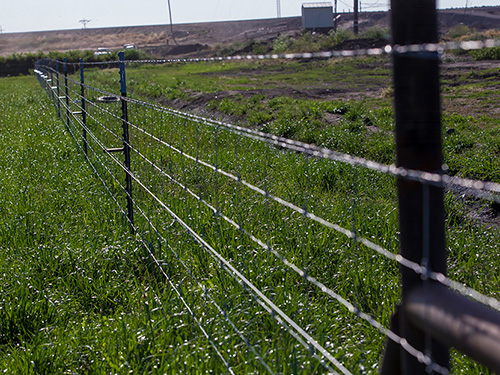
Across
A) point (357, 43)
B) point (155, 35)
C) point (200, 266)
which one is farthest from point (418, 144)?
point (155, 35)

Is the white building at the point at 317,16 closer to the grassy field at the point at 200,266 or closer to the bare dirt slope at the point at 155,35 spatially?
the bare dirt slope at the point at 155,35

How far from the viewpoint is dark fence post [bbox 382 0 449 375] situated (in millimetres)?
1535

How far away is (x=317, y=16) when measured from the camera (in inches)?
2712

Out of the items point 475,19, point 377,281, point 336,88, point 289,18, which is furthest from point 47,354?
point 289,18

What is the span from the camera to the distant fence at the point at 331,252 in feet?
4.91

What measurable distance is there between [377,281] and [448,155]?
430 cm

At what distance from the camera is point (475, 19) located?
231ft

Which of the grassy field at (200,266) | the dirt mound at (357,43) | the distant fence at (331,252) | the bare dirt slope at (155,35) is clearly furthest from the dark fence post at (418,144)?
the bare dirt slope at (155,35)

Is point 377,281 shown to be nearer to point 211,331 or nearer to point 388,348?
point 211,331

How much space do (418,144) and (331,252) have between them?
2.32m

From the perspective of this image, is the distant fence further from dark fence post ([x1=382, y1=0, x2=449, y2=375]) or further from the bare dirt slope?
the bare dirt slope

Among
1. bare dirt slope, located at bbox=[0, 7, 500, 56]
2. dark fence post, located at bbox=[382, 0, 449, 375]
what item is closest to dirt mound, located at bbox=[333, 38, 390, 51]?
dark fence post, located at bbox=[382, 0, 449, 375]

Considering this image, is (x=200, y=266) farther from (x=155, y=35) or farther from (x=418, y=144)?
(x=155, y=35)

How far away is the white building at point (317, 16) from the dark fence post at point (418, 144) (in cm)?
6984
